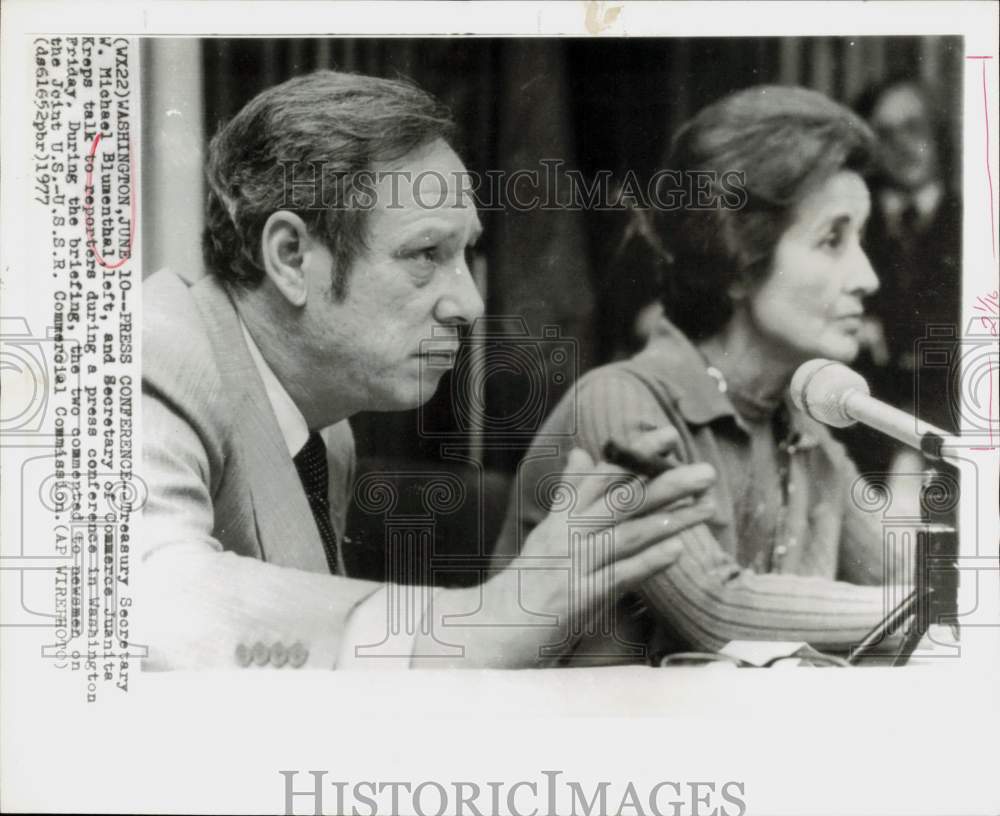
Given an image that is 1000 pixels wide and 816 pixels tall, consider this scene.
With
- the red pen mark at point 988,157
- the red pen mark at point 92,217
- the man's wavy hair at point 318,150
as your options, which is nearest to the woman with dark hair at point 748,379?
the red pen mark at point 988,157

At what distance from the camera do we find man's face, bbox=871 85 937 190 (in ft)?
6.87

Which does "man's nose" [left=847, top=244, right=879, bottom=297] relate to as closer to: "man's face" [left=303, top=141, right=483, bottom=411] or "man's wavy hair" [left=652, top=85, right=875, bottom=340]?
"man's wavy hair" [left=652, top=85, right=875, bottom=340]

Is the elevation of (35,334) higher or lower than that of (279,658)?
higher

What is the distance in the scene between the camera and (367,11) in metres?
2.08

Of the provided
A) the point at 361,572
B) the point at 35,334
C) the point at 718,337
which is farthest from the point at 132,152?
the point at 718,337

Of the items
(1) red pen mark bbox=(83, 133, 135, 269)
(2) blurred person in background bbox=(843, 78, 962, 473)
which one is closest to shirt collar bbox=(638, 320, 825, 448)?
(2) blurred person in background bbox=(843, 78, 962, 473)

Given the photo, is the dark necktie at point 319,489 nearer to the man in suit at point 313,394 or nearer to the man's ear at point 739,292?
the man in suit at point 313,394

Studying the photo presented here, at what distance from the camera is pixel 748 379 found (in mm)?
2109

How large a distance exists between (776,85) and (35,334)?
1227mm

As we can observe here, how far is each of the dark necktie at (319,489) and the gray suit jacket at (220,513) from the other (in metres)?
0.01

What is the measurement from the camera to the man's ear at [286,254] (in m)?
2.08

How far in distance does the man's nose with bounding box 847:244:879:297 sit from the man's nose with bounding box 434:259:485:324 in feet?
1.92

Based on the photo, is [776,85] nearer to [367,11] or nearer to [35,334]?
[367,11]
